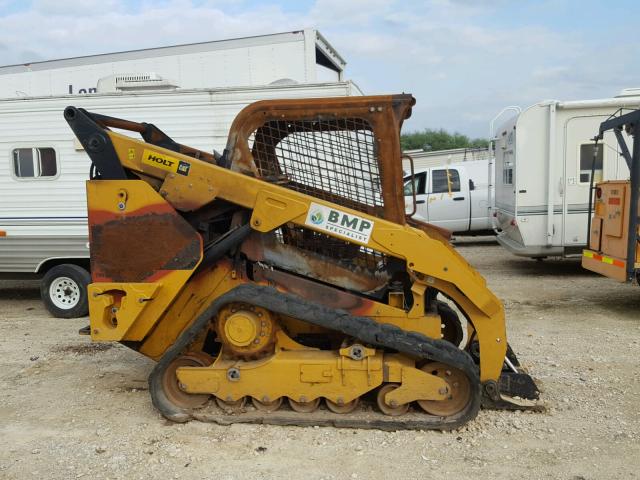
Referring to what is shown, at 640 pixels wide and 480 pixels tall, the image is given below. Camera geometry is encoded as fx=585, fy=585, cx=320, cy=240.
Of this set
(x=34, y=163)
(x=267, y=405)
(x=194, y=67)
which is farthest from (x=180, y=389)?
(x=194, y=67)

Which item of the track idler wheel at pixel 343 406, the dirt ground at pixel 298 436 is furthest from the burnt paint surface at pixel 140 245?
the track idler wheel at pixel 343 406

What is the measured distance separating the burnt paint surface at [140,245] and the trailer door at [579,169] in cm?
750

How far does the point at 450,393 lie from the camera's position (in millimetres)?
4211

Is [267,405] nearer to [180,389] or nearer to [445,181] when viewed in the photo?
[180,389]

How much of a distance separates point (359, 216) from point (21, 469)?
110 inches

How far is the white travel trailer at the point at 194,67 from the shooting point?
9336mm

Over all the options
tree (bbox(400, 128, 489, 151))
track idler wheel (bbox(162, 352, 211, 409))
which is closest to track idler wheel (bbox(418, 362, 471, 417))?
track idler wheel (bbox(162, 352, 211, 409))

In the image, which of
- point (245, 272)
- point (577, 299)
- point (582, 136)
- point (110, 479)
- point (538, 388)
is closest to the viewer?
point (110, 479)

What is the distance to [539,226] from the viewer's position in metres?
9.90

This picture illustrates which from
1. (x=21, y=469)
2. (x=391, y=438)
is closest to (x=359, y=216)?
(x=391, y=438)

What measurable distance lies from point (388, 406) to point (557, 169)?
696 centimetres

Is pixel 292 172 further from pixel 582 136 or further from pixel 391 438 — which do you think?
pixel 582 136

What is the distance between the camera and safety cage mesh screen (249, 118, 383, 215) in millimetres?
4426

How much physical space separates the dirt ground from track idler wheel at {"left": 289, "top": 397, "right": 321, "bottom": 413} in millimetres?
152
